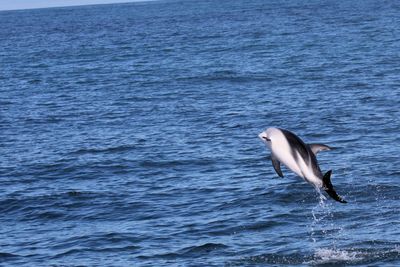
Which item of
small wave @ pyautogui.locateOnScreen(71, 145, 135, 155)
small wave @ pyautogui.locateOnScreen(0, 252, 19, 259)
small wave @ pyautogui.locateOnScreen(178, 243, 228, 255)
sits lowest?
small wave @ pyautogui.locateOnScreen(71, 145, 135, 155)

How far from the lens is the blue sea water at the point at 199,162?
28016mm

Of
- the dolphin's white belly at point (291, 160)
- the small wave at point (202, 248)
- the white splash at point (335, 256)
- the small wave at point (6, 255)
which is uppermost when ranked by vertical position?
the dolphin's white belly at point (291, 160)

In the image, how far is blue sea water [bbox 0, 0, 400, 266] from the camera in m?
28.0

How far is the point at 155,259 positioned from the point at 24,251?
161 inches

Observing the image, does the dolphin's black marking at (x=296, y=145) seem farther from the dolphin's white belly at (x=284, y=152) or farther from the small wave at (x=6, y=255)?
the small wave at (x=6, y=255)

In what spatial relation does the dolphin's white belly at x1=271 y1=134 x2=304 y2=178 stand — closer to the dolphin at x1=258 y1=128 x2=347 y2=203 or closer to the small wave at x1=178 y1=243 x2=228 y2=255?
the dolphin at x1=258 y1=128 x2=347 y2=203

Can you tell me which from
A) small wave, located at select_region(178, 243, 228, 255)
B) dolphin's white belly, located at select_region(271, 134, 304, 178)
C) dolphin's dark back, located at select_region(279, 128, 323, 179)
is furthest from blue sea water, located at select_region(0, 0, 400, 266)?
dolphin's white belly, located at select_region(271, 134, 304, 178)

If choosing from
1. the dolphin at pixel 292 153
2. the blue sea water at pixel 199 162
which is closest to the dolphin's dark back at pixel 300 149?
the dolphin at pixel 292 153

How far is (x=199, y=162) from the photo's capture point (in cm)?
3934

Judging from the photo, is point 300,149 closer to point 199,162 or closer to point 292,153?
point 292,153

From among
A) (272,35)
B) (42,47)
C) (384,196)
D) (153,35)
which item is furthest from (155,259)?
(153,35)

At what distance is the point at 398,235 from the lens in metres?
27.5

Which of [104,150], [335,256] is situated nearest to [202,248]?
[335,256]

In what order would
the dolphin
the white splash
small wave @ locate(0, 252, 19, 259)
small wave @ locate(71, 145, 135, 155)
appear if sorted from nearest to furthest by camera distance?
1. the dolphin
2. the white splash
3. small wave @ locate(0, 252, 19, 259)
4. small wave @ locate(71, 145, 135, 155)
